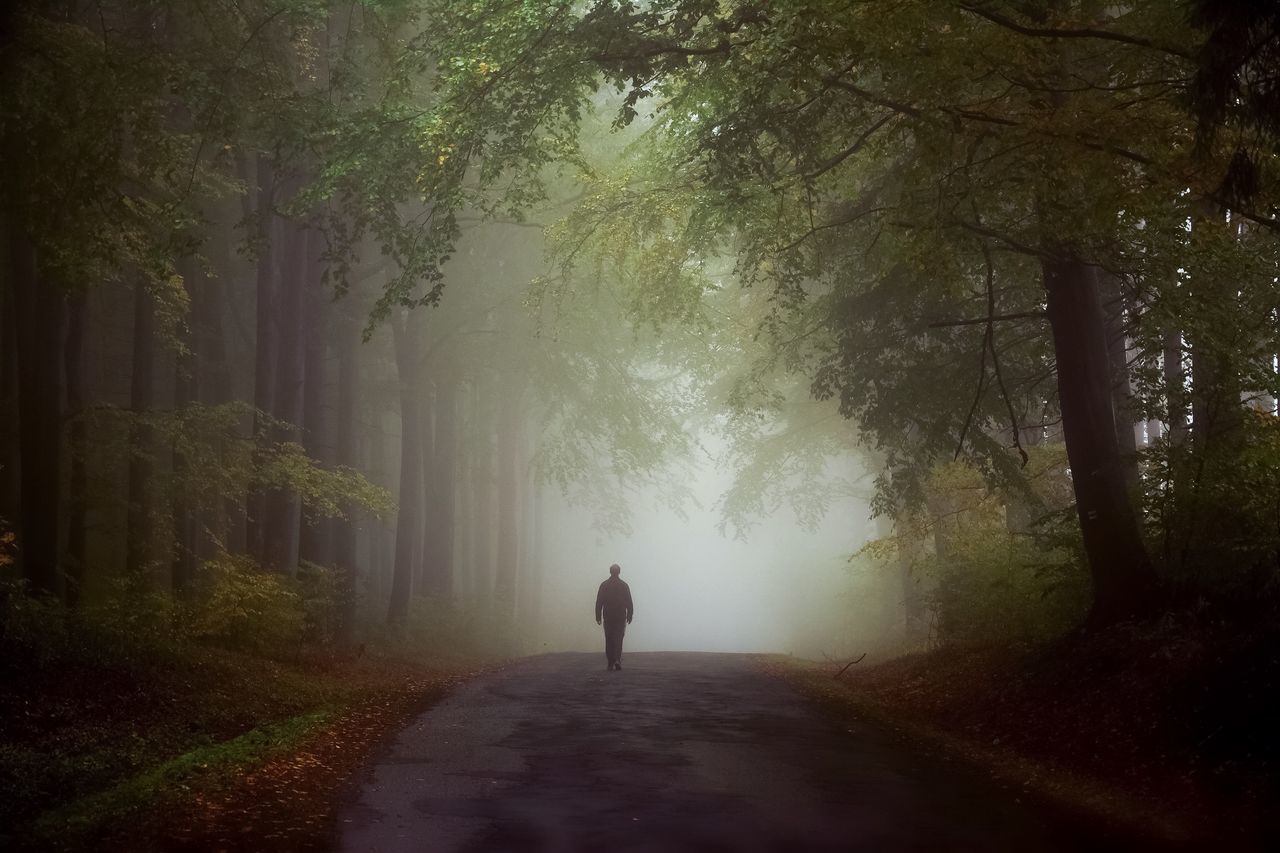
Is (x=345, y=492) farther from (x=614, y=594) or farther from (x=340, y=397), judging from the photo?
(x=340, y=397)

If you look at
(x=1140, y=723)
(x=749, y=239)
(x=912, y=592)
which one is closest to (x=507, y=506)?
(x=912, y=592)

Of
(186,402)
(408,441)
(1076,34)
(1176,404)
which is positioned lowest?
(1176,404)

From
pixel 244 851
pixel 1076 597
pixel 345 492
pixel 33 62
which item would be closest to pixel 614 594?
pixel 345 492

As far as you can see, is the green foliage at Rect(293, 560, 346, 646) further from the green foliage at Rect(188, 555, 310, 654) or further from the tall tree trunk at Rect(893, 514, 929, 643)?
the tall tree trunk at Rect(893, 514, 929, 643)

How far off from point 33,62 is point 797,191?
997 centimetres

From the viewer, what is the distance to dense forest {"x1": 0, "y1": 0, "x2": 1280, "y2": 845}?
11.2 metres

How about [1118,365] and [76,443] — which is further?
[1118,365]

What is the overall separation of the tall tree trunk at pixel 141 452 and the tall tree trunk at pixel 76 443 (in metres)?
0.69

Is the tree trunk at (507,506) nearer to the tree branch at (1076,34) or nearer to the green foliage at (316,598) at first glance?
the green foliage at (316,598)

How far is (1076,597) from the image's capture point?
47.3ft

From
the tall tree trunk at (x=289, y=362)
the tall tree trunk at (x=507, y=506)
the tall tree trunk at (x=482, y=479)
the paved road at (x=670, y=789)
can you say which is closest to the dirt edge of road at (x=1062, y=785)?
the paved road at (x=670, y=789)

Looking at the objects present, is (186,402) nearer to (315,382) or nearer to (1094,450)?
(315,382)

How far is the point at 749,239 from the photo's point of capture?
16.1m

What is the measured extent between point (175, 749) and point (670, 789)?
450 centimetres
